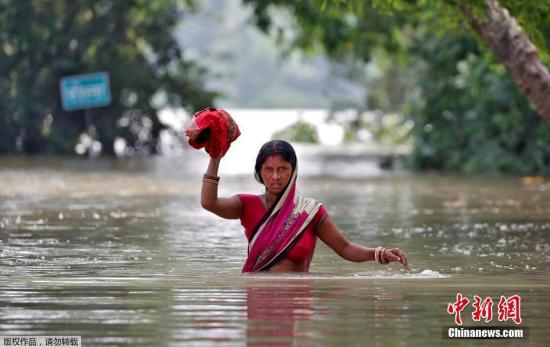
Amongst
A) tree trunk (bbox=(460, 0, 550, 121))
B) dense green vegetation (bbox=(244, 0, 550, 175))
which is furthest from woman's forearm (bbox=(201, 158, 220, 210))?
dense green vegetation (bbox=(244, 0, 550, 175))

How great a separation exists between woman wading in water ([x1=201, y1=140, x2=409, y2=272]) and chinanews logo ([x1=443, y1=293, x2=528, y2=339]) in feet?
2.97

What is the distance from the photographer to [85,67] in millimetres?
35344

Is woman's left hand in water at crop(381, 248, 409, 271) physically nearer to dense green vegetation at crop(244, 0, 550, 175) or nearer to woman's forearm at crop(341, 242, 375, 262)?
woman's forearm at crop(341, 242, 375, 262)

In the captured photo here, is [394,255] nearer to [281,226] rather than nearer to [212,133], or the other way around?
[281,226]

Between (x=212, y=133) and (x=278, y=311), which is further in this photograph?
(x=212, y=133)

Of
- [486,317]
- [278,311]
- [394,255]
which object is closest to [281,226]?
[394,255]

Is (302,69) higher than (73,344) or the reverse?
higher

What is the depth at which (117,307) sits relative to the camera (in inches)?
320

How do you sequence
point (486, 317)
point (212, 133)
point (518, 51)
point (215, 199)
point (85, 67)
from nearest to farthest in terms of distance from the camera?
point (486, 317)
point (212, 133)
point (215, 199)
point (518, 51)
point (85, 67)

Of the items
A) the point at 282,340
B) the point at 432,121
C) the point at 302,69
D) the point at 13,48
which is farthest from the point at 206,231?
the point at 302,69

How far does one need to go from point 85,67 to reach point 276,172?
87.1 feet

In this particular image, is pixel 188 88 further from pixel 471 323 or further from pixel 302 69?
pixel 302 69

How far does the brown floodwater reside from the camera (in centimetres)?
747

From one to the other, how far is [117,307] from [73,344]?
4.05 ft
